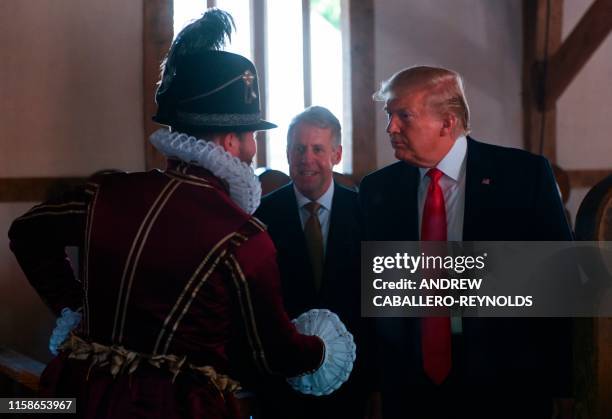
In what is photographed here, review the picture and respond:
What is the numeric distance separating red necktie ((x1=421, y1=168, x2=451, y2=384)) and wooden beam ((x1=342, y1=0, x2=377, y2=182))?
280cm

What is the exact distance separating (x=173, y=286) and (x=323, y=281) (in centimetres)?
105

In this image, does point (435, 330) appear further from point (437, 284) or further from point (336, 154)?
point (336, 154)

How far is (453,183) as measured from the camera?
2.18m

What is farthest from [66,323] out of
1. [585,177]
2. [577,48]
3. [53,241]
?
[585,177]

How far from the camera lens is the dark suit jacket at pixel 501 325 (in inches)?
79.7

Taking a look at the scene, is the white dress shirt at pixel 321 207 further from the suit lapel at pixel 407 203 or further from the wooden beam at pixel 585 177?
the wooden beam at pixel 585 177

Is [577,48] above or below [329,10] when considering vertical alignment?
below

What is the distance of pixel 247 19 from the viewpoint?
493cm

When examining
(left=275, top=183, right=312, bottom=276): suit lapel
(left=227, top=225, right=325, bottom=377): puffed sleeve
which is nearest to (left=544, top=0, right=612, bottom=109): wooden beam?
(left=275, top=183, right=312, bottom=276): suit lapel

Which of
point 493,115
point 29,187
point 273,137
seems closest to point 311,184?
point 29,187

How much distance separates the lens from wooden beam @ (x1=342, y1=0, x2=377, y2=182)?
4949 millimetres

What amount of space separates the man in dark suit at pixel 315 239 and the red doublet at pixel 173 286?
846mm

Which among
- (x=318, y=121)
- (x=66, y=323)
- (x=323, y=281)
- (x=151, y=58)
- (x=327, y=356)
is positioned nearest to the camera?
(x=327, y=356)

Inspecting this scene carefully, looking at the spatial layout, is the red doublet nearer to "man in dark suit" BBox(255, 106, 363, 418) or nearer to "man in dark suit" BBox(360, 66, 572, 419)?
"man in dark suit" BBox(360, 66, 572, 419)
